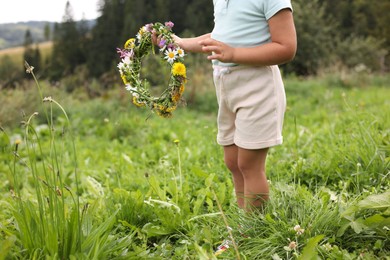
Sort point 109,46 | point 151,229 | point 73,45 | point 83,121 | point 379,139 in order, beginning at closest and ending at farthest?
point 151,229 → point 379,139 → point 83,121 → point 109,46 → point 73,45

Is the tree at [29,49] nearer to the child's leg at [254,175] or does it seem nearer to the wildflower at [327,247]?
the child's leg at [254,175]

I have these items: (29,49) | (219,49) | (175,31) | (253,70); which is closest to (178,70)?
(219,49)

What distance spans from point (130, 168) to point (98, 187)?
1.88ft

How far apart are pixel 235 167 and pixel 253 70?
545 millimetres

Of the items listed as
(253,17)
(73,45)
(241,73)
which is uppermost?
(253,17)

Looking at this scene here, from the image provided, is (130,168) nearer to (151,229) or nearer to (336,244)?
(151,229)

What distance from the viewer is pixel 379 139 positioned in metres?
2.94

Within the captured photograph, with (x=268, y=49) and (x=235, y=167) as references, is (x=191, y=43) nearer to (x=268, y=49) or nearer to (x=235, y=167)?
(x=268, y=49)

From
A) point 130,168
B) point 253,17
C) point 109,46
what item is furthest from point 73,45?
point 253,17

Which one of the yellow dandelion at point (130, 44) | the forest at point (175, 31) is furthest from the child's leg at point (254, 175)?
the forest at point (175, 31)

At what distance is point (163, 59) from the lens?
199cm

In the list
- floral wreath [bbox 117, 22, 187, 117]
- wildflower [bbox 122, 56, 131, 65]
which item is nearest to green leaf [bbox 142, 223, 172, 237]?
floral wreath [bbox 117, 22, 187, 117]

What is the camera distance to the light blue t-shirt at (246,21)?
1868 millimetres

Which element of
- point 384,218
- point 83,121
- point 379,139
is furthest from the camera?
point 83,121
